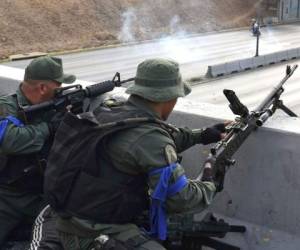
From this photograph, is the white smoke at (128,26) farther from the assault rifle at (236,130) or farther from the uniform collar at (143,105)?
the uniform collar at (143,105)

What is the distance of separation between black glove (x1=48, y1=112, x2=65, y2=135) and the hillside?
27.0 metres

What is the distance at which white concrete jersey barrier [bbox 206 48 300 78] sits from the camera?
2531 centimetres

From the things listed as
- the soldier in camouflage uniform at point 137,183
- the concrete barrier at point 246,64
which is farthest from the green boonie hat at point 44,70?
the concrete barrier at point 246,64

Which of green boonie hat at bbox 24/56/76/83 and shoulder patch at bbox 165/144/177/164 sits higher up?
green boonie hat at bbox 24/56/76/83

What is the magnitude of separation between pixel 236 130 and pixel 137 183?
0.87 meters

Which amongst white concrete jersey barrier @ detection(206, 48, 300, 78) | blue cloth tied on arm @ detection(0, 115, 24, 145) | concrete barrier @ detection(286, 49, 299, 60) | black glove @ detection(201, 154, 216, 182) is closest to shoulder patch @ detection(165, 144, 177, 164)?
black glove @ detection(201, 154, 216, 182)

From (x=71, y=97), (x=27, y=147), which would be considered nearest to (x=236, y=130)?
(x=71, y=97)

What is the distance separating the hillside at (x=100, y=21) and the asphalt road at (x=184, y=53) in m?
1.93

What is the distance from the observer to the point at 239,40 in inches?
1523

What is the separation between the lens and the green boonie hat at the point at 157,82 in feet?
9.06

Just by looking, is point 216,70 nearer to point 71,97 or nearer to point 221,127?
point 71,97

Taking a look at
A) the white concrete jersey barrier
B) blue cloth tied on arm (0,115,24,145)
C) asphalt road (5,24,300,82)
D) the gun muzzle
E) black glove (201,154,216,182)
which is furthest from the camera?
asphalt road (5,24,300,82)

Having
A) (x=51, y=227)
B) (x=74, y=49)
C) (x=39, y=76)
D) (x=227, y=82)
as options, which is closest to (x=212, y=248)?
(x=51, y=227)

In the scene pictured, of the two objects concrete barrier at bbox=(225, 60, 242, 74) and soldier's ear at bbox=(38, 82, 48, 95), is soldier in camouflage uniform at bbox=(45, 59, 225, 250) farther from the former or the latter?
concrete barrier at bbox=(225, 60, 242, 74)
